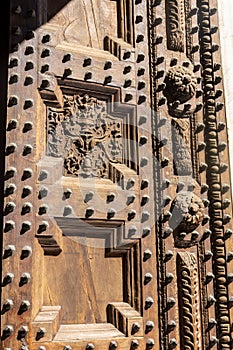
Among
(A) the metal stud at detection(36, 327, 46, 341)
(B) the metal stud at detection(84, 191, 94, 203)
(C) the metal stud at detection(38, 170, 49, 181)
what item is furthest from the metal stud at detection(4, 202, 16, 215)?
(A) the metal stud at detection(36, 327, 46, 341)

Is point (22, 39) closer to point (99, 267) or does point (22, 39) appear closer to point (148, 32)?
point (148, 32)

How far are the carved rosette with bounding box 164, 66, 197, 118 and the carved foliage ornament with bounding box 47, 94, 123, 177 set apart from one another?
0.22m

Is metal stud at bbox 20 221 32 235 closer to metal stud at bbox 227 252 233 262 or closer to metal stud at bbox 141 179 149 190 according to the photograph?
metal stud at bbox 141 179 149 190

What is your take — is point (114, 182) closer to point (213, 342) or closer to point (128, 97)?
point (128, 97)

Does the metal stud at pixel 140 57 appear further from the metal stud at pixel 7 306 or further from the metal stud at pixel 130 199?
the metal stud at pixel 7 306

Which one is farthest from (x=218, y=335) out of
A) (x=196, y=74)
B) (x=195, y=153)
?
(x=196, y=74)

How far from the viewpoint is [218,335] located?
6.31 ft

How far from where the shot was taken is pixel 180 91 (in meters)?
2.03

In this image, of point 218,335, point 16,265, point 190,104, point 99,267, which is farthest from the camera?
point 190,104

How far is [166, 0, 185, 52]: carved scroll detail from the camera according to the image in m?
2.08

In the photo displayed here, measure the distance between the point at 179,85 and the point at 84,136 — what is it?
40 cm

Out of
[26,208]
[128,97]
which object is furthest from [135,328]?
[128,97]

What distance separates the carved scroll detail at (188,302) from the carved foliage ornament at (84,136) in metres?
0.39

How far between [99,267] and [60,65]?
637mm
